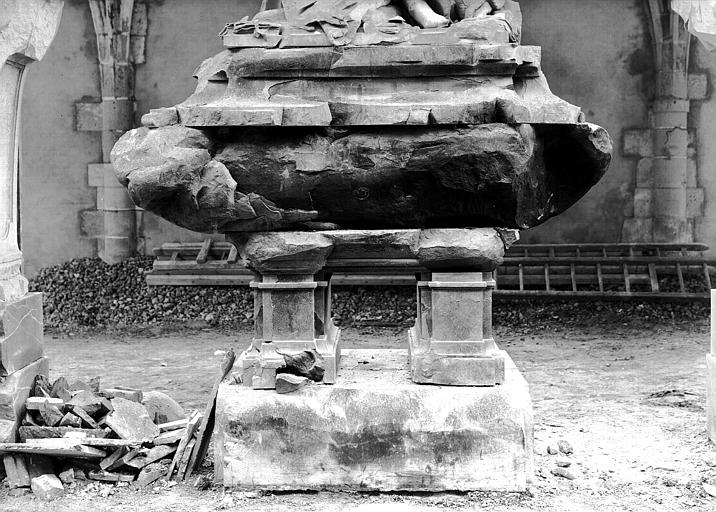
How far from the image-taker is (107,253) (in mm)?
11094

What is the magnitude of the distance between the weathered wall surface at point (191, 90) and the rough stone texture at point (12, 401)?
651 centimetres

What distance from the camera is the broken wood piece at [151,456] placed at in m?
4.44

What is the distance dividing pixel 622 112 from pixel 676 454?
6.66m

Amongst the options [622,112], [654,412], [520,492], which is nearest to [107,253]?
[622,112]

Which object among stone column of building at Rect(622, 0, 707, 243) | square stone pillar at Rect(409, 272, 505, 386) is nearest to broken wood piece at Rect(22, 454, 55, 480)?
square stone pillar at Rect(409, 272, 505, 386)

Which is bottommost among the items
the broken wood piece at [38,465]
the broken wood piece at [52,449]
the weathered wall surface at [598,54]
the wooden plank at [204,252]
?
the broken wood piece at [38,465]

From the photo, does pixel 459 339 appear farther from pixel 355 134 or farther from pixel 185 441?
pixel 185 441

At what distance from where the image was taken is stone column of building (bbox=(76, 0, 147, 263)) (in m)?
10.8

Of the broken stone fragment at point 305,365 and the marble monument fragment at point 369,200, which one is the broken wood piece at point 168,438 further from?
the broken stone fragment at point 305,365

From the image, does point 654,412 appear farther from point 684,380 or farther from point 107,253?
point 107,253

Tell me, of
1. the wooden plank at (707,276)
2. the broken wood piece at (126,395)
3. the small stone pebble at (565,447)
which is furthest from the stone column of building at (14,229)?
the wooden plank at (707,276)

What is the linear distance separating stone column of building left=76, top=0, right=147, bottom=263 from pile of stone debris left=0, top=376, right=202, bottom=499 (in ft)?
20.5

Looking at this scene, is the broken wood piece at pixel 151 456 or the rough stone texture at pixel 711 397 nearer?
the broken wood piece at pixel 151 456

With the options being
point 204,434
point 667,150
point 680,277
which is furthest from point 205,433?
point 667,150
